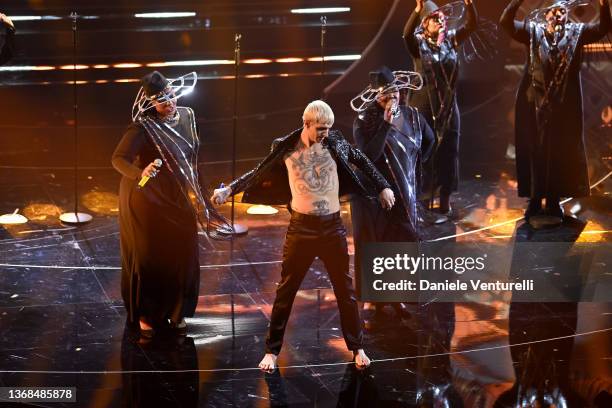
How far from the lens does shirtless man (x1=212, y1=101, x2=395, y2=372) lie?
704cm

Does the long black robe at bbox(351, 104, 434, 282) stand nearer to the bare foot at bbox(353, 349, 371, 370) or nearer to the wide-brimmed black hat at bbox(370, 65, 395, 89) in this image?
the wide-brimmed black hat at bbox(370, 65, 395, 89)

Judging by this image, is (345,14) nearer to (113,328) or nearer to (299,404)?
(113,328)

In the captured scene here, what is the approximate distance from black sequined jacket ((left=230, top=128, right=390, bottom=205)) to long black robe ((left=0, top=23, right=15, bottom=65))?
9.57 feet

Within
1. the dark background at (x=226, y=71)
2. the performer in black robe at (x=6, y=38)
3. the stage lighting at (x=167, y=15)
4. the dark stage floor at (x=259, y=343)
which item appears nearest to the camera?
the dark stage floor at (x=259, y=343)

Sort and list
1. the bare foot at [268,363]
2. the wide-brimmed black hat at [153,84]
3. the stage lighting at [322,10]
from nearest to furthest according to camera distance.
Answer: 1. the bare foot at [268,363]
2. the wide-brimmed black hat at [153,84]
3. the stage lighting at [322,10]

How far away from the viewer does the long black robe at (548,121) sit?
9.98 m

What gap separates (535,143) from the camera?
34.3ft

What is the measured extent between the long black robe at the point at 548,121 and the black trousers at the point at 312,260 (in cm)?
368

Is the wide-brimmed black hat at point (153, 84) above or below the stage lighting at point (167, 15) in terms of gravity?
above

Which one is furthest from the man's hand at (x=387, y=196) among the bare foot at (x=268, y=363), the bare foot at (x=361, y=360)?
the bare foot at (x=268, y=363)

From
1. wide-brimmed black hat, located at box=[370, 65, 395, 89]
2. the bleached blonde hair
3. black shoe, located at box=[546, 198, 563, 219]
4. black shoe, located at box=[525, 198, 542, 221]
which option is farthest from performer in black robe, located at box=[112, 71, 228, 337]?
black shoe, located at box=[546, 198, 563, 219]

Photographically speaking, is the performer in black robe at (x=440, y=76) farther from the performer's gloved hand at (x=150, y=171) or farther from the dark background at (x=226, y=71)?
the performer's gloved hand at (x=150, y=171)

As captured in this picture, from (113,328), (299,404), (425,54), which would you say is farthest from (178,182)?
(425,54)

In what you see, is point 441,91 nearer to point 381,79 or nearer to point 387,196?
point 381,79
